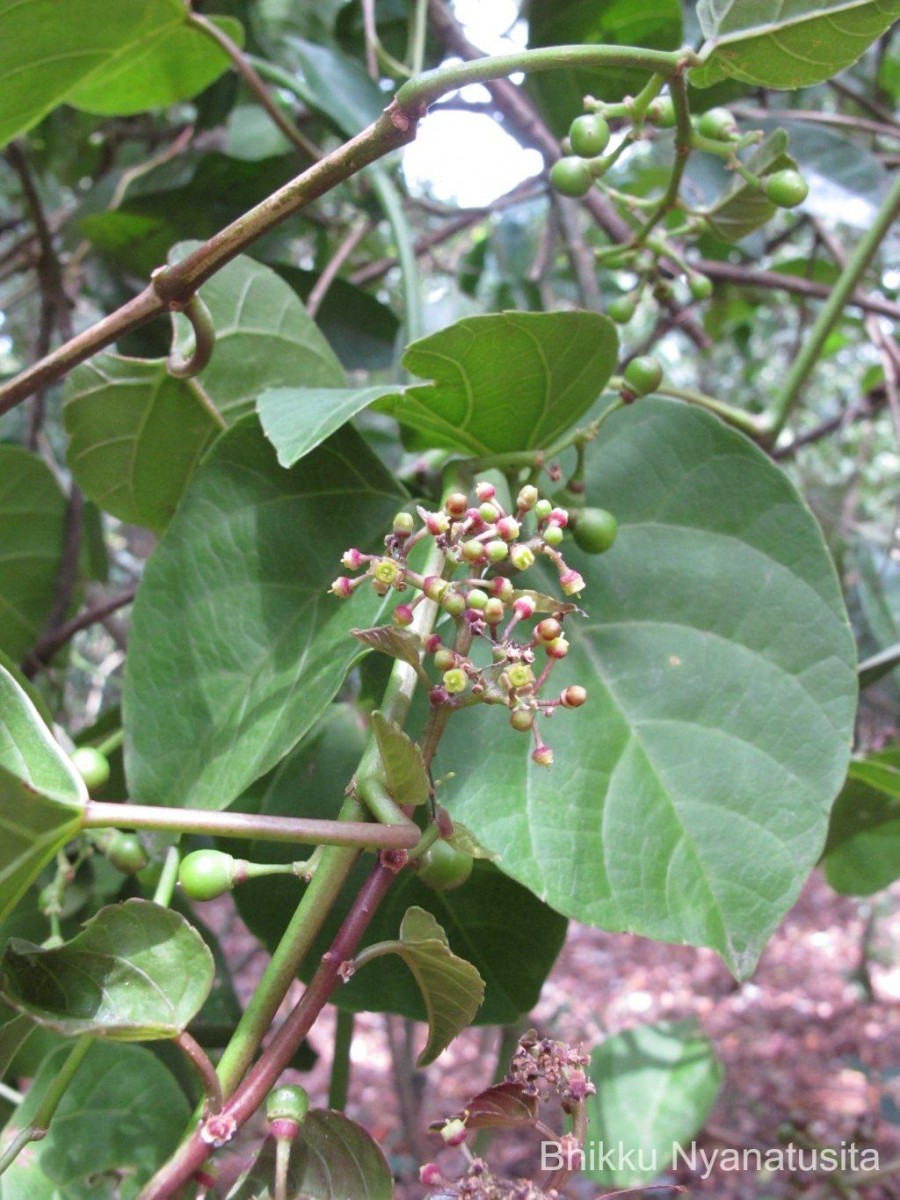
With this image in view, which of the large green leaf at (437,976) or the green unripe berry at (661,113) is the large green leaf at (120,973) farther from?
the green unripe berry at (661,113)

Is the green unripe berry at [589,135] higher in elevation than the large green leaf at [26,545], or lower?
higher

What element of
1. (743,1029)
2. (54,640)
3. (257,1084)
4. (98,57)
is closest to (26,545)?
(54,640)

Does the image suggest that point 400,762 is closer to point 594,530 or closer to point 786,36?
point 594,530

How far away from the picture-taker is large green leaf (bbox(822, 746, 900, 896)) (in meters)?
0.90

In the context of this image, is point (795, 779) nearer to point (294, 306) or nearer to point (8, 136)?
point (294, 306)

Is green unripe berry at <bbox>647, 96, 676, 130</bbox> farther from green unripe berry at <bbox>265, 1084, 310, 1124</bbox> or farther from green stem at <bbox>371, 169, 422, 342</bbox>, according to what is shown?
green unripe berry at <bbox>265, 1084, 310, 1124</bbox>

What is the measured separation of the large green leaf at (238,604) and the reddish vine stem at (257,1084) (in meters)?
0.19

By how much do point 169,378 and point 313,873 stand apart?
0.48m

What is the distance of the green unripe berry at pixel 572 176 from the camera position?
28.8 inches

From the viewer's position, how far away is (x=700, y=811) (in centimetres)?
69

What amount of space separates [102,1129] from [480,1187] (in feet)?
1.33

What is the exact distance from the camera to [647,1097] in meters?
1.50

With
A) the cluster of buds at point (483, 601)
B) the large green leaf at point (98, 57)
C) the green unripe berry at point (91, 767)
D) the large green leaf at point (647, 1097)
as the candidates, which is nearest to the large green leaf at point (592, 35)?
the large green leaf at point (98, 57)

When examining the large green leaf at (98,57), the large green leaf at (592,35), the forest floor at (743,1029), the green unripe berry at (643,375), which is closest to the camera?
the green unripe berry at (643,375)
